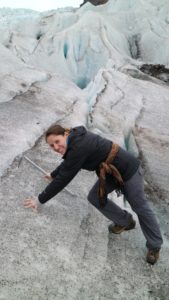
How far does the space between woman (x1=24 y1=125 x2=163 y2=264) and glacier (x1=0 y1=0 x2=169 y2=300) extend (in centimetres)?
34

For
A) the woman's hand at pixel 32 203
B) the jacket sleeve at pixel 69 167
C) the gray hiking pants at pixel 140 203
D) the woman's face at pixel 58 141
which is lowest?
the woman's hand at pixel 32 203

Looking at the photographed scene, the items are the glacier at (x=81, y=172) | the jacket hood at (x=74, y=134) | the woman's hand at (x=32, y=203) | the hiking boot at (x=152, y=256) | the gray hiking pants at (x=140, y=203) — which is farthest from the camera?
the woman's hand at (x=32, y=203)

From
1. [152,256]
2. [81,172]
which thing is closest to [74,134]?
[152,256]

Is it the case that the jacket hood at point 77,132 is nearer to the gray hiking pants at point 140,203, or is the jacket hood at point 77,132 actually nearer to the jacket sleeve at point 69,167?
the jacket sleeve at point 69,167

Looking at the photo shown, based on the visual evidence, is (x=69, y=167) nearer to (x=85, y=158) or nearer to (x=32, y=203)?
(x=85, y=158)

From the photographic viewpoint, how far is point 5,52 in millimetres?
11266

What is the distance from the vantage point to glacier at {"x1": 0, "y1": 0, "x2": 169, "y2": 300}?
4.11 metres

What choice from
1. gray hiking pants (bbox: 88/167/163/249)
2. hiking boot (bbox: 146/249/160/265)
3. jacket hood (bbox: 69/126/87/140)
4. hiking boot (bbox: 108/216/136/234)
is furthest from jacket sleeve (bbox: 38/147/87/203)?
hiking boot (bbox: 146/249/160/265)

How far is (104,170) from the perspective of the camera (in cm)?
412

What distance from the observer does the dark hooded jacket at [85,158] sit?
394 cm

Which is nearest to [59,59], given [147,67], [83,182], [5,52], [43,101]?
[147,67]

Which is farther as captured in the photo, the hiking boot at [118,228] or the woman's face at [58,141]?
the hiking boot at [118,228]

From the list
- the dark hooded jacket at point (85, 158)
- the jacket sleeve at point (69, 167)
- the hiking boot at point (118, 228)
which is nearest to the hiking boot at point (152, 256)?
the hiking boot at point (118, 228)

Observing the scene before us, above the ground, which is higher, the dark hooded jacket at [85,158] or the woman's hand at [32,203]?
the dark hooded jacket at [85,158]
